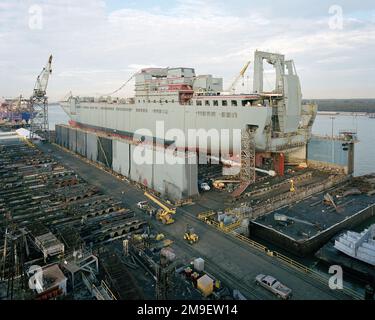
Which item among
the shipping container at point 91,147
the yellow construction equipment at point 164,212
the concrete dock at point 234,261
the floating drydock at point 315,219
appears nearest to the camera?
the concrete dock at point 234,261

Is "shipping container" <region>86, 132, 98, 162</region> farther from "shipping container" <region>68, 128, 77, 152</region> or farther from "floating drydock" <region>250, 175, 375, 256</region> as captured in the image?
"floating drydock" <region>250, 175, 375, 256</region>

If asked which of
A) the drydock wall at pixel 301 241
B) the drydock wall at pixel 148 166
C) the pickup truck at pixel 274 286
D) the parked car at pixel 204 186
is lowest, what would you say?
the drydock wall at pixel 301 241

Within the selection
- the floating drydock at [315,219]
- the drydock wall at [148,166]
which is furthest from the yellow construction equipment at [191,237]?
the drydock wall at [148,166]

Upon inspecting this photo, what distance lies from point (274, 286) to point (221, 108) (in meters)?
23.7

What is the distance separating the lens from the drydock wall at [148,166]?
2784 cm

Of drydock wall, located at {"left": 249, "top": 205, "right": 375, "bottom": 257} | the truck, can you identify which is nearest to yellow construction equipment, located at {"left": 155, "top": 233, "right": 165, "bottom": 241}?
the truck

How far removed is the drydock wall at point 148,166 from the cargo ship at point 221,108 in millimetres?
7148

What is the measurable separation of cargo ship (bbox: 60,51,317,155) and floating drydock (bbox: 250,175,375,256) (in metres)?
7.88

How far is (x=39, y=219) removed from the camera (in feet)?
72.7

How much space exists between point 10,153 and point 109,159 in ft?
67.4

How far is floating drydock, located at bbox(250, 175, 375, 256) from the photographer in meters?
22.3

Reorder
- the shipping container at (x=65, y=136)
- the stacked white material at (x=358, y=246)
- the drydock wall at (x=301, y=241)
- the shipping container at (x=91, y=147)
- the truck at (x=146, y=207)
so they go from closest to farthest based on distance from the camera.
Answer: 1. the stacked white material at (x=358, y=246)
2. the drydock wall at (x=301, y=241)
3. the truck at (x=146, y=207)
4. the shipping container at (x=91, y=147)
5. the shipping container at (x=65, y=136)

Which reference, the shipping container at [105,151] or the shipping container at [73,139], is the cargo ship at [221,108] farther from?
the shipping container at [73,139]
